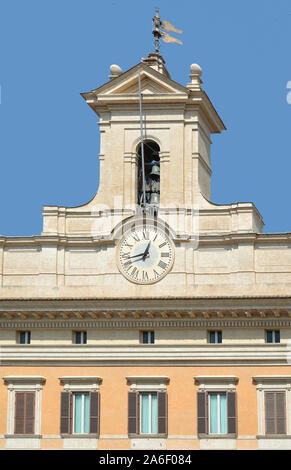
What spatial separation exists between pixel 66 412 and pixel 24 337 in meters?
3.36

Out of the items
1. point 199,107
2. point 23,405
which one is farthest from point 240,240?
point 23,405

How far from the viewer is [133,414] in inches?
2020

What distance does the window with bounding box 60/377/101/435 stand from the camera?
169 feet

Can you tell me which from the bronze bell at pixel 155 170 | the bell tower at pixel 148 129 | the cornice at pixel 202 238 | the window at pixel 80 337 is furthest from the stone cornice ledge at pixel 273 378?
the bronze bell at pixel 155 170

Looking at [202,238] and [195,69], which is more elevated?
[195,69]

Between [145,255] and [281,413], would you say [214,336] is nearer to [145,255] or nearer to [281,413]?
[281,413]

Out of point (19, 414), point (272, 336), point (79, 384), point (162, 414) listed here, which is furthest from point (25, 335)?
point (272, 336)

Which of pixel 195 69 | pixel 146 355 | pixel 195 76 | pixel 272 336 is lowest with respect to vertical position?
pixel 146 355

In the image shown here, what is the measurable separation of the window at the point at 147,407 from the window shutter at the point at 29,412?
141 inches

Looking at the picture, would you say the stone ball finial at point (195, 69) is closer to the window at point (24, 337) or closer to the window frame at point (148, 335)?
the window frame at point (148, 335)

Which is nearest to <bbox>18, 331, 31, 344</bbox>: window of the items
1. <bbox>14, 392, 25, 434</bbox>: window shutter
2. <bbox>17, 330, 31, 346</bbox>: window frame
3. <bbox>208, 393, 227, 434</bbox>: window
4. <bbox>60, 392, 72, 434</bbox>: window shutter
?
<bbox>17, 330, 31, 346</bbox>: window frame

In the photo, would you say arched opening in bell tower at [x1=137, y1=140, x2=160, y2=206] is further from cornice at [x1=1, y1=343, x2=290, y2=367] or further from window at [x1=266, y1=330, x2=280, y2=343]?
window at [x1=266, y1=330, x2=280, y2=343]

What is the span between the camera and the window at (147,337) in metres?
52.2
